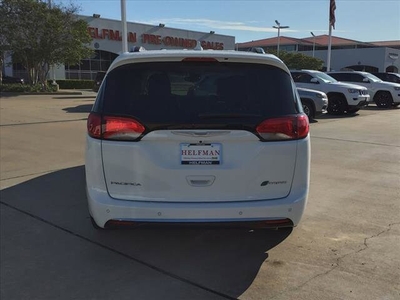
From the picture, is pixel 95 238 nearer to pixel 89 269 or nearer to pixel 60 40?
pixel 89 269

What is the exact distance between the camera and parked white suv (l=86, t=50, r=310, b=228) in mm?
3469

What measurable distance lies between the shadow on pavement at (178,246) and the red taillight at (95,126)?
955 millimetres

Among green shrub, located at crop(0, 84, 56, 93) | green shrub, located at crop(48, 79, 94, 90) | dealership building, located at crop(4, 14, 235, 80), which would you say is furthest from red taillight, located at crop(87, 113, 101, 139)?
dealership building, located at crop(4, 14, 235, 80)

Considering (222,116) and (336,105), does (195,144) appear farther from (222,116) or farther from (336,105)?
(336,105)

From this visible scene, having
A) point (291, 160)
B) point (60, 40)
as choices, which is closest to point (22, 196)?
point (291, 160)

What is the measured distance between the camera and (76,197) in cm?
585

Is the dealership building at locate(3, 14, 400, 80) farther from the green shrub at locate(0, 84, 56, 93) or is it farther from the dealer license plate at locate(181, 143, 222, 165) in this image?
the dealer license plate at locate(181, 143, 222, 165)

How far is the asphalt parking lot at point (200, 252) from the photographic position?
345cm

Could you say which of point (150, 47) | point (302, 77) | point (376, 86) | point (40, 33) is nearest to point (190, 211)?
point (302, 77)

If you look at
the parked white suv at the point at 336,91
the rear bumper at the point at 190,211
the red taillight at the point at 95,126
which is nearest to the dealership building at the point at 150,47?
the parked white suv at the point at 336,91

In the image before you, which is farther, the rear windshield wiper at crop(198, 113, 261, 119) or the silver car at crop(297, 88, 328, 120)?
the silver car at crop(297, 88, 328, 120)

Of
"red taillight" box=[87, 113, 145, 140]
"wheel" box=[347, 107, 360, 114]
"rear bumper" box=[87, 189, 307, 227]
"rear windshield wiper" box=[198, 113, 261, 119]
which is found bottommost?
"wheel" box=[347, 107, 360, 114]

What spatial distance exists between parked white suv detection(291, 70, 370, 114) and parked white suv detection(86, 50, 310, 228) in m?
15.4

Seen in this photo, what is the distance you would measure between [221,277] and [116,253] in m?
1.10
